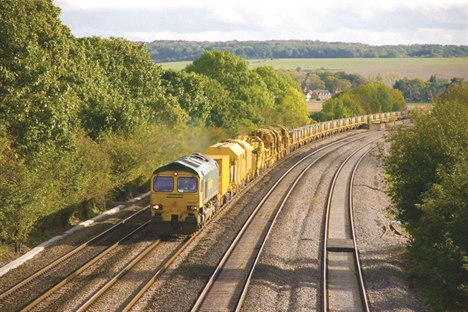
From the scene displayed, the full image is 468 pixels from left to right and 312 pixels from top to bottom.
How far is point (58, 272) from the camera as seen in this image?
22938 mm

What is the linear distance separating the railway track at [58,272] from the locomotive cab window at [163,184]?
2671mm

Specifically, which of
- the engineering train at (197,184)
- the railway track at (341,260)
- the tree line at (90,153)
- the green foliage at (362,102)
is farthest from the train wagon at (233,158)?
the green foliage at (362,102)

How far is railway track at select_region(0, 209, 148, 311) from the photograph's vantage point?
1981 cm

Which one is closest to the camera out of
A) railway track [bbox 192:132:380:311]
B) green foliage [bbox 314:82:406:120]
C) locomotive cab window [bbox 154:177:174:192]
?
railway track [bbox 192:132:380:311]

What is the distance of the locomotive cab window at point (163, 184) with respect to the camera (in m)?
28.2

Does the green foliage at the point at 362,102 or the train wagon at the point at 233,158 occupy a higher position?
the green foliage at the point at 362,102

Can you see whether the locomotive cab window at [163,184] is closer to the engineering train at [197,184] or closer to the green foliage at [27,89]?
the engineering train at [197,184]

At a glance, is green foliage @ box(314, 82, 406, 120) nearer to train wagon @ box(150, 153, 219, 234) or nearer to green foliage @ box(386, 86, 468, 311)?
green foliage @ box(386, 86, 468, 311)

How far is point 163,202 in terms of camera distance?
28156mm

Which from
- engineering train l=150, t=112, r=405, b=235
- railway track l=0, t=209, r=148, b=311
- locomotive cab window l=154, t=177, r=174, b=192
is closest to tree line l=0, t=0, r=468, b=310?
railway track l=0, t=209, r=148, b=311

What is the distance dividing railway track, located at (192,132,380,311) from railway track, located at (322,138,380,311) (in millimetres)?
2700

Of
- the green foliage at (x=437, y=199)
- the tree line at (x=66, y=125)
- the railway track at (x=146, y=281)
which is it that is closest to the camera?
the green foliage at (x=437, y=199)

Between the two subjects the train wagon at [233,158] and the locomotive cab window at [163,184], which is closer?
the locomotive cab window at [163,184]

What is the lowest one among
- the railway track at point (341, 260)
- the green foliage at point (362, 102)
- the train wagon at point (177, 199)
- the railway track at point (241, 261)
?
the railway track at point (341, 260)
